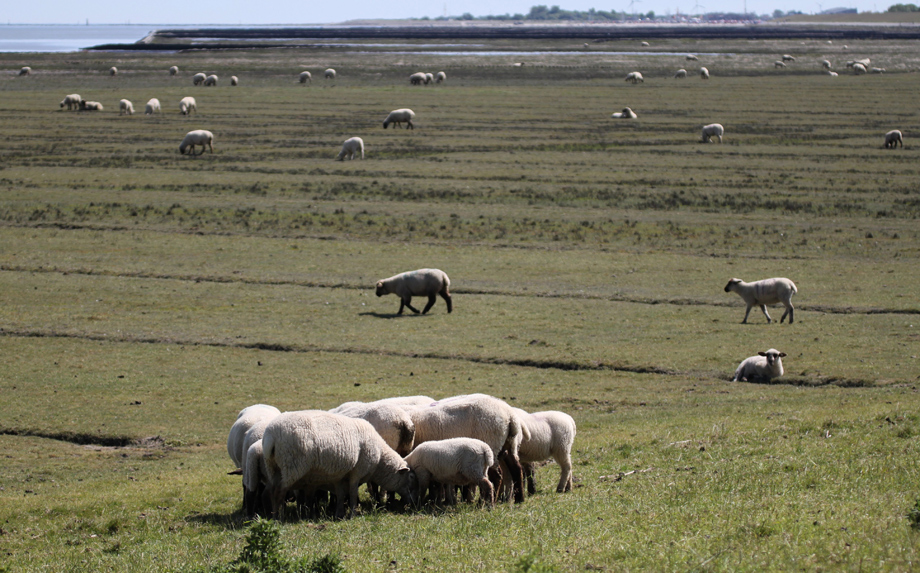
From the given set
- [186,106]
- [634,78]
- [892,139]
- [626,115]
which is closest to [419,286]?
[892,139]

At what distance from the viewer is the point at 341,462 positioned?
432 inches

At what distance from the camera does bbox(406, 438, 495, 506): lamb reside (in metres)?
11.1

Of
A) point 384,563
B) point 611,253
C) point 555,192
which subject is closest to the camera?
point 384,563

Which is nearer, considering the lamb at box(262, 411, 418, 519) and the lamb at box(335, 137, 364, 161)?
the lamb at box(262, 411, 418, 519)

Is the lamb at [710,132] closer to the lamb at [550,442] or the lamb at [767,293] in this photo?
the lamb at [767,293]

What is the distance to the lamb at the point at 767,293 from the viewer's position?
23453mm

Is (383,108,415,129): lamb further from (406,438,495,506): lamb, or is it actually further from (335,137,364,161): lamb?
(406,438,495,506): lamb

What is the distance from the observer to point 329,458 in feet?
35.7

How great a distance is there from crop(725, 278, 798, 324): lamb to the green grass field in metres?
0.47

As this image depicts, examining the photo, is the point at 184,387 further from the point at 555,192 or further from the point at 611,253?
the point at 555,192

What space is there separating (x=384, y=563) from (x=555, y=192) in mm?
34617

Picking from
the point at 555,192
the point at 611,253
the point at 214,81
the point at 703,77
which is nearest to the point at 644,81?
the point at 703,77

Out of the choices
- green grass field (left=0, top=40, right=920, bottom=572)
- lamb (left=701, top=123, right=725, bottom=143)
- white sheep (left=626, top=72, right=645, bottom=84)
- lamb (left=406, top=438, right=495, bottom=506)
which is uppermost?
white sheep (left=626, top=72, right=645, bottom=84)

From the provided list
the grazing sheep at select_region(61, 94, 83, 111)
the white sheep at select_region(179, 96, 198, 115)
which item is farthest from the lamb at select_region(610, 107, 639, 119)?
the grazing sheep at select_region(61, 94, 83, 111)
